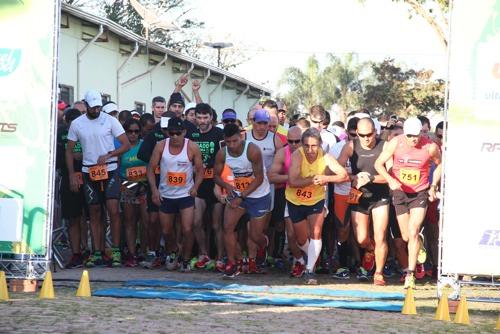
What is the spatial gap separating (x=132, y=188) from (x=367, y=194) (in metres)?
3.40

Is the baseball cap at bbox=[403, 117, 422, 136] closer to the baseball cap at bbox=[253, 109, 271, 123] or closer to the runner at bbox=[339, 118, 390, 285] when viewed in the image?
the runner at bbox=[339, 118, 390, 285]

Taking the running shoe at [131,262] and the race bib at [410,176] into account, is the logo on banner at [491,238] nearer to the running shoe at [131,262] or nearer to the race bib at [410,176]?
the race bib at [410,176]

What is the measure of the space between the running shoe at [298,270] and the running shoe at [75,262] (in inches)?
114

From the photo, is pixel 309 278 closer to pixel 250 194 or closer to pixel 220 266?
pixel 250 194

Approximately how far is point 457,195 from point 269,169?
3.81 meters

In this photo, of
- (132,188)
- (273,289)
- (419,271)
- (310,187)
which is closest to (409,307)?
(273,289)

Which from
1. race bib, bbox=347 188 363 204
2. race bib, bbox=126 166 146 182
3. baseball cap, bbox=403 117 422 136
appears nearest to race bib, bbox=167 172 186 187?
race bib, bbox=126 166 146 182

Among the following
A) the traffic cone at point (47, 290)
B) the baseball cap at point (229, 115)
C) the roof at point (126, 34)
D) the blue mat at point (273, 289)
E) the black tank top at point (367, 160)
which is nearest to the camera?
the traffic cone at point (47, 290)

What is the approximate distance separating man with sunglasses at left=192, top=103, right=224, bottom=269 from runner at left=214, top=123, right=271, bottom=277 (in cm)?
74

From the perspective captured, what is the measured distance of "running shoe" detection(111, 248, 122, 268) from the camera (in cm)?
1514

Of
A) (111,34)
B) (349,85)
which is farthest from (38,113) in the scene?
(349,85)

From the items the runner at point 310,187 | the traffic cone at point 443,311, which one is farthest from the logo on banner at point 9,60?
the traffic cone at point 443,311

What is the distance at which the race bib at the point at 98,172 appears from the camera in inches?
585

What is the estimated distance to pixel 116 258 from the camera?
1518 centimetres
